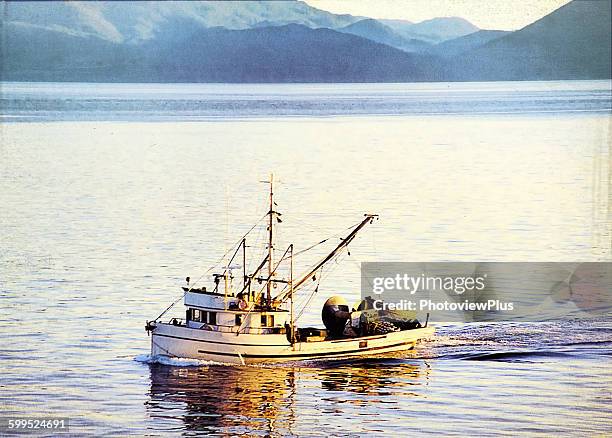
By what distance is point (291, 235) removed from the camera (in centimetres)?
1620

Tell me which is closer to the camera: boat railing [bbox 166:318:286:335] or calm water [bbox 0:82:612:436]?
calm water [bbox 0:82:612:436]

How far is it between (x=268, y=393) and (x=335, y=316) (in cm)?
161

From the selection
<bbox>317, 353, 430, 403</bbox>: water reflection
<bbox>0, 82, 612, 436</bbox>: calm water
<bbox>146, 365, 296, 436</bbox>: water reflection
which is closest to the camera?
<bbox>146, 365, 296, 436</bbox>: water reflection

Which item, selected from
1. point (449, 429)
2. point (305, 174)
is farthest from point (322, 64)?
point (449, 429)

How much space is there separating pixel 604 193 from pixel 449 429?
927 centimetres

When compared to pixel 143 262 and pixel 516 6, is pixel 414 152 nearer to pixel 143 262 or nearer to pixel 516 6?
pixel 516 6

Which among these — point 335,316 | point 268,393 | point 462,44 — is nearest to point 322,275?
point 335,316

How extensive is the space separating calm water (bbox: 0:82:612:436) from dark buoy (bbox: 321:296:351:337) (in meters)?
0.46

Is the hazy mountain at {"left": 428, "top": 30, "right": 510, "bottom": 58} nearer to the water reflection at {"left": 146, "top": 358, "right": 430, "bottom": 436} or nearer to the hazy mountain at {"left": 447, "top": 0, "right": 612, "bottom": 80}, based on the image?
the hazy mountain at {"left": 447, "top": 0, "right": 612, "bottom": 80}

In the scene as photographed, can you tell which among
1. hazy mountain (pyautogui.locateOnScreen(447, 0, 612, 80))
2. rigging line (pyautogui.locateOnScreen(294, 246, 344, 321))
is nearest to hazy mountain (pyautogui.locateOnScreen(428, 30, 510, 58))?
hazy mountain (pyautogui.locateOnScreen(447, 0, 612, 80))

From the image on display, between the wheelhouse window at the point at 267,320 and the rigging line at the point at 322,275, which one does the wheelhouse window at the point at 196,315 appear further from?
the rigging line at the point at 322,275

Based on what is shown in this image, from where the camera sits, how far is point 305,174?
840 inches

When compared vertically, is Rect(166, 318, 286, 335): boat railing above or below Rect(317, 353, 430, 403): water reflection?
above

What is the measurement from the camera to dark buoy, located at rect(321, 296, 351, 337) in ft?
40.5
